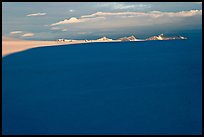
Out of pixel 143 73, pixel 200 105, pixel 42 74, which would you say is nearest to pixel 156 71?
pixel 143 73

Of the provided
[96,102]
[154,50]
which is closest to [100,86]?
[96,102]

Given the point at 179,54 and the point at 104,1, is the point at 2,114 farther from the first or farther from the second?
the point at 179,54

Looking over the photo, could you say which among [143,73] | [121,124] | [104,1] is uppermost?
[104,1]

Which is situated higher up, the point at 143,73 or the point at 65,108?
the point at 143,73

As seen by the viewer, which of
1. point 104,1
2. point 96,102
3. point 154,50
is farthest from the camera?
point 154,50

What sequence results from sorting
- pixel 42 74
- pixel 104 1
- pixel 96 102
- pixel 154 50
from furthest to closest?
pixel 154 50
pixel 42 74
pixel 96 102
pixel 104 1

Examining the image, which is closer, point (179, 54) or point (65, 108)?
point (65, 108)

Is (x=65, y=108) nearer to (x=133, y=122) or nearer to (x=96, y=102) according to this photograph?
(x=96, y=102)
